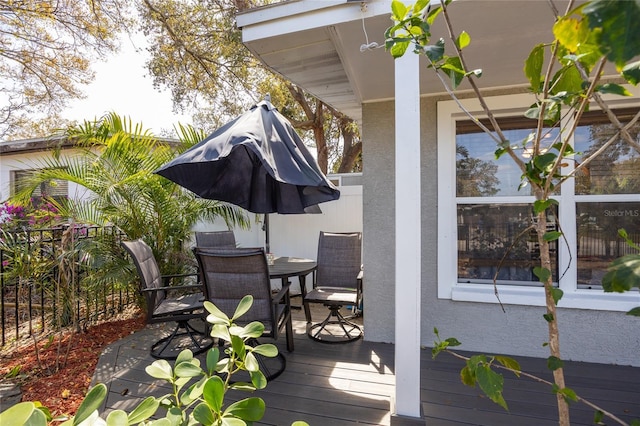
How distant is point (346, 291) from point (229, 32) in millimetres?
6376

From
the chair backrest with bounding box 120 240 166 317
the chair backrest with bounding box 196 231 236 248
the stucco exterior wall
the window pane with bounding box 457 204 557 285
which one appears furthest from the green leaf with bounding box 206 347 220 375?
the chair backrest with bounding box 196 231 236 248

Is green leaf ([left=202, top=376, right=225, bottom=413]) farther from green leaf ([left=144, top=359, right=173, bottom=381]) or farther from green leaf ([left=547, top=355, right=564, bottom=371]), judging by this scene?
green leaf ([left=547, top=355, right=564, bottom=371])

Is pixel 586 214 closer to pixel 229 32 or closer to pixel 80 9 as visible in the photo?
pixel 229 32

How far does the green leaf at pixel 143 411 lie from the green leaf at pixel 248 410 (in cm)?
16

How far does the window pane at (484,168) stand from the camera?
3.12m

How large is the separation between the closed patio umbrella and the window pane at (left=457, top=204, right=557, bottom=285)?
4.59 ft

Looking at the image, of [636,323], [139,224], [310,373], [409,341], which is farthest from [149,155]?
[636,323]

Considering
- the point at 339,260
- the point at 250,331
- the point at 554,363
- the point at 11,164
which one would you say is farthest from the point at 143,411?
the point at 11,164

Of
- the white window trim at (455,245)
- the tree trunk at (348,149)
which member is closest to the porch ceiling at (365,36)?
the white window trim at (455,245)

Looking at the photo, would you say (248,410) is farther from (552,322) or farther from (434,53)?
(434,53)

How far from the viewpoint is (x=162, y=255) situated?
4242mm

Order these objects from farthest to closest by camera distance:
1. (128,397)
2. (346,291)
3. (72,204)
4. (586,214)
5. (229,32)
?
(229,32), (72,204), (346,291), (586,214), (128,397)

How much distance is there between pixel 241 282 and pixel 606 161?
11.0ft

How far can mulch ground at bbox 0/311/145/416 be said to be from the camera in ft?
8.36
